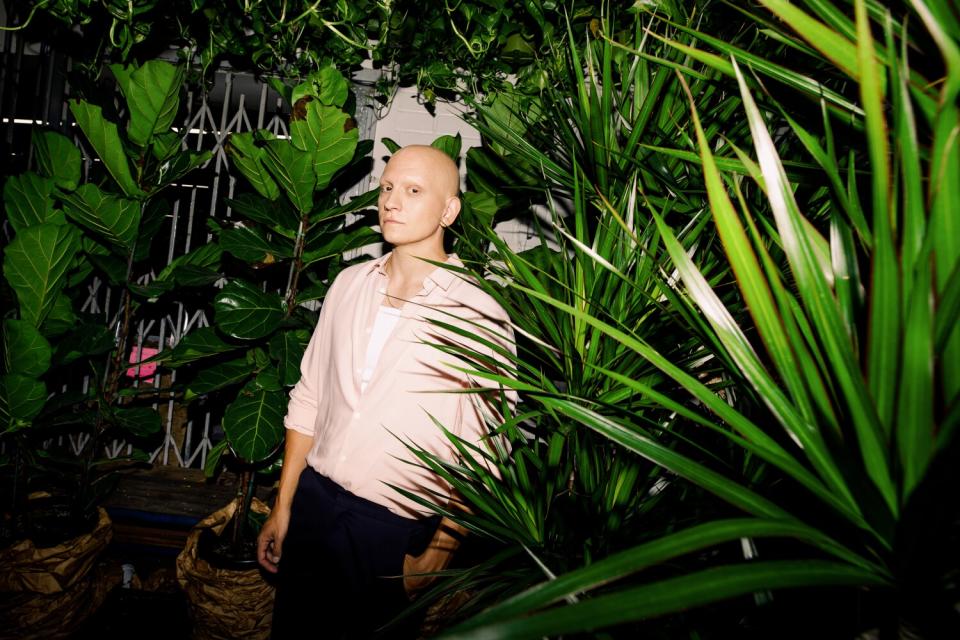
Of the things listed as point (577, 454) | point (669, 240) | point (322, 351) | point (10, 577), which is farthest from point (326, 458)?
point (10, 577)

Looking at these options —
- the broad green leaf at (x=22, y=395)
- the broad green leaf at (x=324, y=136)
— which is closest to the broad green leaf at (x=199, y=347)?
the broad green leaf at (x=22, y=395)

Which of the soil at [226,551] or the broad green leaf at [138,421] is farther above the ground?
the broad green leaf at [138,421]

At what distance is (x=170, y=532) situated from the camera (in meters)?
2.31

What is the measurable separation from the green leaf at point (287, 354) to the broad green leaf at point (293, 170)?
19.2 inches

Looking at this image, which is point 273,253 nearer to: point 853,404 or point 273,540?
point 273,540

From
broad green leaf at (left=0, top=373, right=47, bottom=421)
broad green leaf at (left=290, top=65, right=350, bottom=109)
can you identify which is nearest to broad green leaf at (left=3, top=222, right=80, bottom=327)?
broad green leaf at (left=0, top=373, right=47, bottom=421)

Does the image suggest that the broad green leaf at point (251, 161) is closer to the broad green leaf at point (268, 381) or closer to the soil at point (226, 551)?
the broad green leaf at point (268, 381)

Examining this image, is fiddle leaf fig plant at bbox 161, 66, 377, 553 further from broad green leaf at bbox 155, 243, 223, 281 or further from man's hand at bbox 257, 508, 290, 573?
man's hand at bbox 257, 508, 290, 573

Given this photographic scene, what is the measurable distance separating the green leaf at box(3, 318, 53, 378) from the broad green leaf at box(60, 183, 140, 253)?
41 cm

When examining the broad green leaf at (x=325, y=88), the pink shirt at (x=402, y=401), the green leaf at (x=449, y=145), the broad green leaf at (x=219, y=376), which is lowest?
the broad green leaf at (x=219, y=376)

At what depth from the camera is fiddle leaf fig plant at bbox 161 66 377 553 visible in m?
1.71

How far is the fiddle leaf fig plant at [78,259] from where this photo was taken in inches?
69.4

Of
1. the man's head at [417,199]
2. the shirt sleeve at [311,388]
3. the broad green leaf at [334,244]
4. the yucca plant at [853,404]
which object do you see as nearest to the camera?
the yucca plant at [853,404]

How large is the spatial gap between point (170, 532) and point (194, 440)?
0.71m
